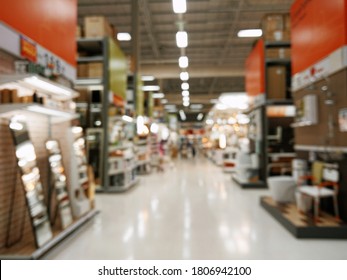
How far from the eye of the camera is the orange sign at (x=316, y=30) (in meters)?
4.43

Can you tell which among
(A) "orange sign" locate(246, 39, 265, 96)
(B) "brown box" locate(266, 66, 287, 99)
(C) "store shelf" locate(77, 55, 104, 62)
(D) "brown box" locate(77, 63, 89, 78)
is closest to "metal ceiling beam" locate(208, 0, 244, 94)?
(A) "orange sign" locate(246, 39, 265, 96)

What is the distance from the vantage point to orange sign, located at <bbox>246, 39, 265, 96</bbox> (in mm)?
8812

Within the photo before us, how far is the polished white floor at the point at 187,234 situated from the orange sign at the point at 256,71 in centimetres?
334

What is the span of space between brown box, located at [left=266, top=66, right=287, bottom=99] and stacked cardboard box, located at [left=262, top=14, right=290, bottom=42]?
762 mm

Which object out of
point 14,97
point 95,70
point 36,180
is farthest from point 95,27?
point 36,180

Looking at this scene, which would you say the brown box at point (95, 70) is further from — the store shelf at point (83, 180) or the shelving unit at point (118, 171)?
the store shelf at point (83, 180)

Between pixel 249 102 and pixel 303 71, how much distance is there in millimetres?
4614

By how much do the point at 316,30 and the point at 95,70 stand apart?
512 cm

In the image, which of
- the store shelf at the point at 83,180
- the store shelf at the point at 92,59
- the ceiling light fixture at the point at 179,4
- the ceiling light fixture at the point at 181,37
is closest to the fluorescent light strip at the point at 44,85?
the store shelf at the point at 83,180

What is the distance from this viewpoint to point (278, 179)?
5.95 m

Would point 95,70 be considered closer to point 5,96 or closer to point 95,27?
point 95,27

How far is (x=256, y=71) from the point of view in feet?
31.1

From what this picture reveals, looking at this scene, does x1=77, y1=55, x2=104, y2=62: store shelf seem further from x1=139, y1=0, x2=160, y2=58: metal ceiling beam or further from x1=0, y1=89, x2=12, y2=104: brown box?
x1=0, y1=89, x2=12, y2=104: brown box
